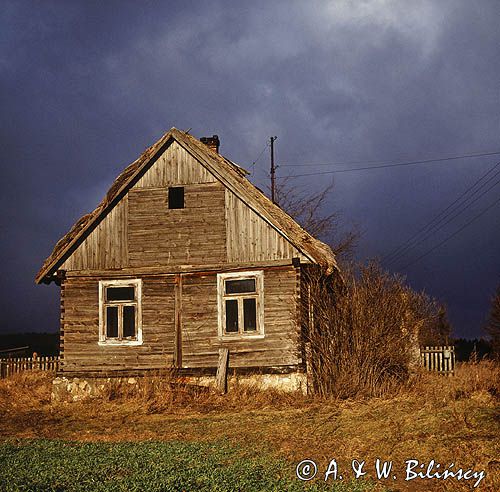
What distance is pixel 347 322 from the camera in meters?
15.0

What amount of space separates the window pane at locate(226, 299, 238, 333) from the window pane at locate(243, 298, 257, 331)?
11.6 inches

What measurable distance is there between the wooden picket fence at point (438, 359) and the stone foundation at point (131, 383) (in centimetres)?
982

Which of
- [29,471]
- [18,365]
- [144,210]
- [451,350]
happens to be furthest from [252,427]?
[18,365]

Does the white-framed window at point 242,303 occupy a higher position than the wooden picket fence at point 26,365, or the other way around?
the white-framed window at point 242,303

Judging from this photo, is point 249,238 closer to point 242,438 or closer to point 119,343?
point 119,343

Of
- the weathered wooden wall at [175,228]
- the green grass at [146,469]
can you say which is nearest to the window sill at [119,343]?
the weathered wooden wall at [175,228]

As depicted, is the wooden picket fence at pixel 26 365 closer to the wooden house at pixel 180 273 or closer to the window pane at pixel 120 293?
the wooden house at pixel 180 273

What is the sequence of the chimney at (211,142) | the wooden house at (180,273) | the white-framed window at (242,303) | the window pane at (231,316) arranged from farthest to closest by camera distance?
the chimney at (211,142) → the window pane at (231,316) → the white-framed window at (242,303) → the wooden house at (180,273)

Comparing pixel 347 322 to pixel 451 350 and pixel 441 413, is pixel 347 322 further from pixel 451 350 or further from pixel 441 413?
pixel 451 350

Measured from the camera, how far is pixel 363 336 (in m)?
14.8

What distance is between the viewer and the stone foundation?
16250mm

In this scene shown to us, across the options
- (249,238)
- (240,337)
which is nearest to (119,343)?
(240,337)

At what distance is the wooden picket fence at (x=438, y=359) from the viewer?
2441 cm

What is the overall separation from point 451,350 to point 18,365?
17.0m
